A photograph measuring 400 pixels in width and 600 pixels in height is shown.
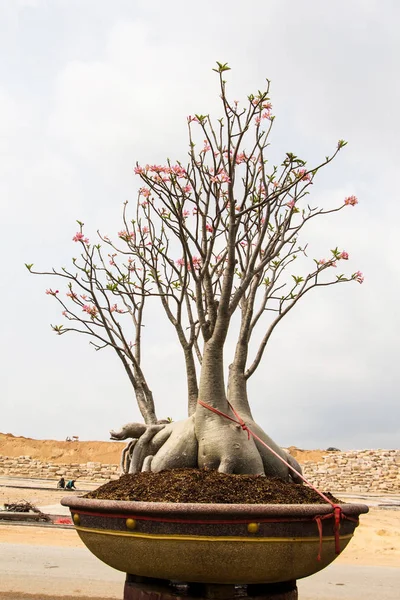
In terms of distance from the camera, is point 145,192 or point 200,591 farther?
point 145,192

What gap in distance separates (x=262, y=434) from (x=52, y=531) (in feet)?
27.7

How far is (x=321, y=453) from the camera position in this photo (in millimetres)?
39000

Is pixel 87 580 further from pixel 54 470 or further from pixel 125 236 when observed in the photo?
pixel 54 470

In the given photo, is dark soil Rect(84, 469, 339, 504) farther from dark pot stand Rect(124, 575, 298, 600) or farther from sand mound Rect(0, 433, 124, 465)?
sand mound Rect(0, 433, 124, 465)

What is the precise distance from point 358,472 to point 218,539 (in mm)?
30425

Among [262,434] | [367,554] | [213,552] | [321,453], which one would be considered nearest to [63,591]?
[262,434]

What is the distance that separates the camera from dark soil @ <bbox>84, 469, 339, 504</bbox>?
3.47m

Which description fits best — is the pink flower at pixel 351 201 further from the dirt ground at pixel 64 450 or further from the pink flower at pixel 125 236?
the dirt ground at pixel 64 450

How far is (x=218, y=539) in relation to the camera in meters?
3.13

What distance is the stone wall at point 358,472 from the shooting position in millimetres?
30312

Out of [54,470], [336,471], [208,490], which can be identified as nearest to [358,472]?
[336,471]

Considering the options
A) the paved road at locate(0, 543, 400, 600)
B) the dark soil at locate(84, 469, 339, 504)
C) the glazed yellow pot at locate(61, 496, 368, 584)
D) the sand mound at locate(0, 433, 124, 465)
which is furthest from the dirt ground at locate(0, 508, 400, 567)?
the sand mound at locate(0, 433, 124, 465)

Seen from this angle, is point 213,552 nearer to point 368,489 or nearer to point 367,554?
point 367,554

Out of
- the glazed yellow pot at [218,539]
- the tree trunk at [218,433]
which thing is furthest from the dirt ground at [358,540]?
the glazed yellow pot at [218,539]
